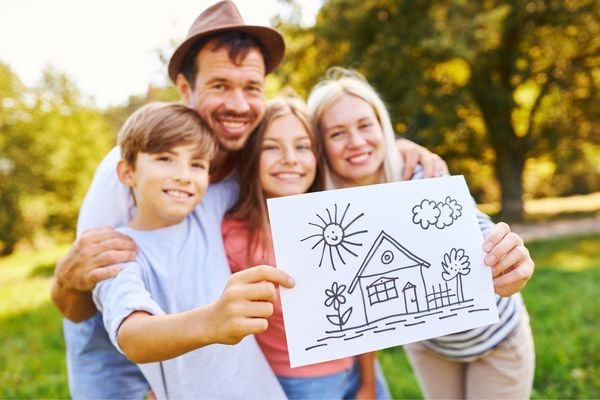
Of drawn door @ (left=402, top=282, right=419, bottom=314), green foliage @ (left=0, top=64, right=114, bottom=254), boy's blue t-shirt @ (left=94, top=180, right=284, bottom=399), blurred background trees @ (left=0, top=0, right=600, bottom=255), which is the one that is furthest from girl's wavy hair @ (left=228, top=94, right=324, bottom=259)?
green foliage @ (left=0, top=64, right=114, bottom=254)

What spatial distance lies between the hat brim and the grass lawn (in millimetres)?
2466

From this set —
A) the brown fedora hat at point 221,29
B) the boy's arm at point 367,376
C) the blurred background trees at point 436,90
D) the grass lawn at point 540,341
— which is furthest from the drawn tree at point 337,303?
the blurred background trees at point 436,90

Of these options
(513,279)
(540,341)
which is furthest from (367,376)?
(540,341)

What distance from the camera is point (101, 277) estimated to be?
1.65 meters

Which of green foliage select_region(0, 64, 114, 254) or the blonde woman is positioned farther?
green foliage select_region(0, 64, 114, 254)

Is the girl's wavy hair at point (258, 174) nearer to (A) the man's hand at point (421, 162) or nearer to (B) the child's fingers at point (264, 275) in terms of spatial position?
(A) the man's hand at point (421, 162)

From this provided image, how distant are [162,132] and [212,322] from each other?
2.72ft

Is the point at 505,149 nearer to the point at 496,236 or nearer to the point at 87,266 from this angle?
the point at 496,236

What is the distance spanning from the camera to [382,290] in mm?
1510

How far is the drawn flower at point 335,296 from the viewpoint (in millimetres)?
1444

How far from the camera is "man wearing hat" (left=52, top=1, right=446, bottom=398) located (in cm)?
212

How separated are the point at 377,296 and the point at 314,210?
0.34 metres

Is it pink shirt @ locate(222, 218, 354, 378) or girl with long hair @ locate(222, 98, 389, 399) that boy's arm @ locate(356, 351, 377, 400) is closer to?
girl with long hair @ locate(222, 98, 389, 399)

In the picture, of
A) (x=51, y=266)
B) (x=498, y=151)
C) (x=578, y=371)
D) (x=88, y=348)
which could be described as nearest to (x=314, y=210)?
(x=88, y=348)
